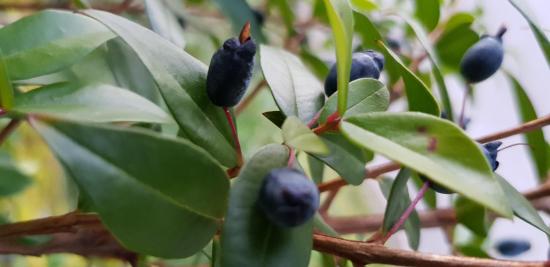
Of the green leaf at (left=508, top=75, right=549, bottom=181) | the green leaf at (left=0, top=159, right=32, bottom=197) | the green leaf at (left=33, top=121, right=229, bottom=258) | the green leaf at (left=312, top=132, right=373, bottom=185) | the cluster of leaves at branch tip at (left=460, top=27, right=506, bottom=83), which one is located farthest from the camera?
the green leaf at (left=0, top=159, right=32, bottom=197)

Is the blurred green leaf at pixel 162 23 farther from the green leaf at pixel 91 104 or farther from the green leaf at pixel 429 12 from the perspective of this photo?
the green leaf at pixel 429 12

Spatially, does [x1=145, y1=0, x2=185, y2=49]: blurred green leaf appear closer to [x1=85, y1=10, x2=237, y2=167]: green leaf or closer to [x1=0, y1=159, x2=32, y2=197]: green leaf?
[x1=85, y1=10, x2=237, y2=167]: green leaf

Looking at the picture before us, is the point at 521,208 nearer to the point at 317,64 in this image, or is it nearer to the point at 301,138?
the point at 301,138

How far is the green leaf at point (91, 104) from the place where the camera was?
11.0 inches

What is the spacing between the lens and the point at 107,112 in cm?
28

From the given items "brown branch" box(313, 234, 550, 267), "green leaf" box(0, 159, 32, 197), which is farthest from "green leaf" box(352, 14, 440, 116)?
"green leaf" box(0, 159, 32, 197)

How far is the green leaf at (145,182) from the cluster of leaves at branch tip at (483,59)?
0.28 meters

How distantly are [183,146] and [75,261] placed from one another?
1076mm

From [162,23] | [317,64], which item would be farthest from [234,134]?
[317,64]

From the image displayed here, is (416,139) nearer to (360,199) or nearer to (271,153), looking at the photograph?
(271,153)

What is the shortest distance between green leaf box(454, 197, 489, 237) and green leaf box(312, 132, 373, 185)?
0.93 ft

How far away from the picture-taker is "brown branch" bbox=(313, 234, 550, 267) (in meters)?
0.32

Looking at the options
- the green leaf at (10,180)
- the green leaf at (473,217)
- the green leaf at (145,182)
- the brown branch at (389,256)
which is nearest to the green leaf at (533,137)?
the green leaf at (473,217)

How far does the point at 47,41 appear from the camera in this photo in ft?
1.22
